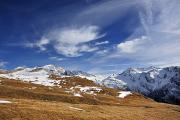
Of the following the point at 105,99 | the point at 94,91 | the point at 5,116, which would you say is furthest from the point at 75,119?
the point at 94,91

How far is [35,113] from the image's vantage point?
47.2 metres

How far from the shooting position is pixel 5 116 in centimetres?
4253

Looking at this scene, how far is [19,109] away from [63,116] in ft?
22.7

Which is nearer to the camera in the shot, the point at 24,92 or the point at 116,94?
the point at 24,92

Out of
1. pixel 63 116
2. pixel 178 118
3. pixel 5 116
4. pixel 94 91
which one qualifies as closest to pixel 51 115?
pixel 63 116

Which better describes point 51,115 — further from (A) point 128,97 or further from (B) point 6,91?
(A) point 128,97

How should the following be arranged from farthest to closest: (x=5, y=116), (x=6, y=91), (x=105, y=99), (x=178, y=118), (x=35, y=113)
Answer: (x=105, y=99) → (x=6, y=91) → (x=178, y=118) → (x=35, y=113) → (x=5, y=116)

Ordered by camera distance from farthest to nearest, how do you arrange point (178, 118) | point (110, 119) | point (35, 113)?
point (178, 118) → point (110, 119) → point (35, 113)

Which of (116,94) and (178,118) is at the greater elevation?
(116,94)

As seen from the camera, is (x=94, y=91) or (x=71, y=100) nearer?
(x=71, y=100)

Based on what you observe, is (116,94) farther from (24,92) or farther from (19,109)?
(19,109)

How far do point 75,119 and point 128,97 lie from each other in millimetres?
105316

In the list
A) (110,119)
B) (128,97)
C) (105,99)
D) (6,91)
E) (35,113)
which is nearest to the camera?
(35,113)

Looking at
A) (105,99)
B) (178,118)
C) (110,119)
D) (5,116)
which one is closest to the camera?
(5,116)
